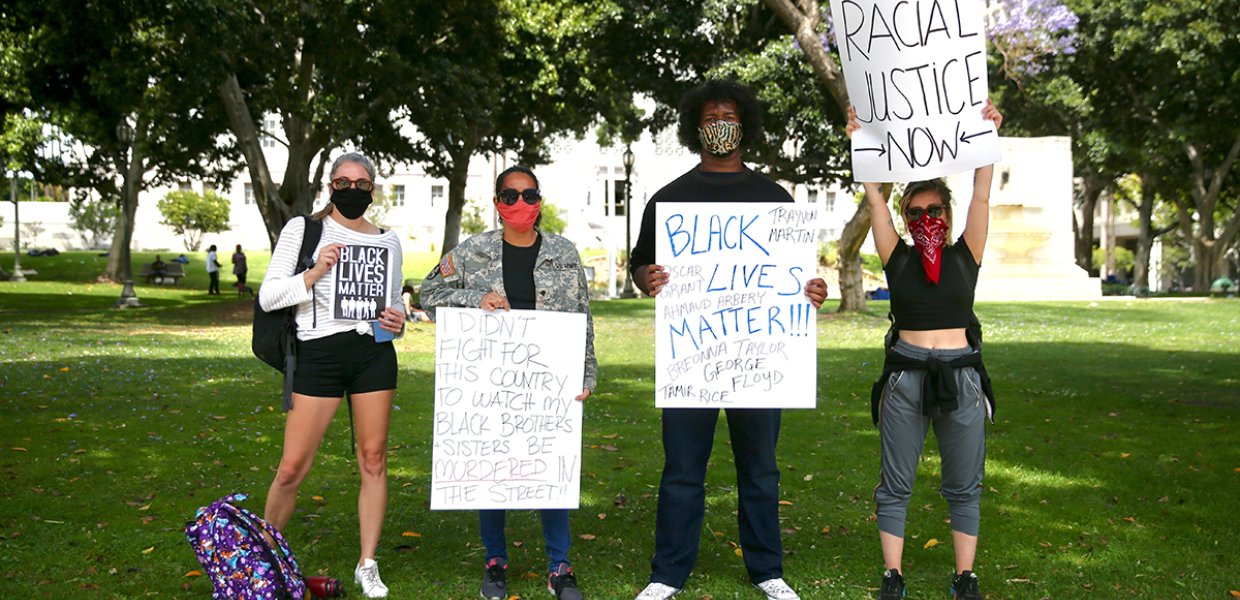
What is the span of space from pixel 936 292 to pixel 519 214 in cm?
189

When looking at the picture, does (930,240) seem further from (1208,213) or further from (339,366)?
(1208,213)

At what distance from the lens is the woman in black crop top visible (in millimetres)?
5441

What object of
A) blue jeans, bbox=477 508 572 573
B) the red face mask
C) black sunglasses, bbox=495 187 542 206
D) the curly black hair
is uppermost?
the curly black hair

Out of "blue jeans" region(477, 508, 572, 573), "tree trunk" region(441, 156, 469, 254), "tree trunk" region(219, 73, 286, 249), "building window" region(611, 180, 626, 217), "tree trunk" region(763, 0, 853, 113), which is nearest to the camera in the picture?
"blue jeans" region(477, 508, 572, 573)

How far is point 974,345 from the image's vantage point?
554 centimetres

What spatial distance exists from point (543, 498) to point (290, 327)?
4.60 feet

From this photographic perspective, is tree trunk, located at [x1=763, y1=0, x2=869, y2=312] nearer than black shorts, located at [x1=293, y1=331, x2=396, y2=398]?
No

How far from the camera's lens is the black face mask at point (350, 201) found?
560 centimetres

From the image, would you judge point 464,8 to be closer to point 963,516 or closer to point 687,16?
point 687,16

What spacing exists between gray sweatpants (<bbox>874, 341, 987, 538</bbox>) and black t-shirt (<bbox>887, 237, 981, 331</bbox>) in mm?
126


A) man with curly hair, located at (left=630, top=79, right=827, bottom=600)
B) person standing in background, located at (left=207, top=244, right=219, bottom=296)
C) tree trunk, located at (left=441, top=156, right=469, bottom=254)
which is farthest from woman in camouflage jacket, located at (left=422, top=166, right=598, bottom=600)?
person standing in background, located at (left=207, top=244, right=219, bottom=296)

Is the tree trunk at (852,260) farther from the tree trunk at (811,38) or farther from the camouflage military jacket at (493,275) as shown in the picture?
the camouflage military jacket at (493,275)

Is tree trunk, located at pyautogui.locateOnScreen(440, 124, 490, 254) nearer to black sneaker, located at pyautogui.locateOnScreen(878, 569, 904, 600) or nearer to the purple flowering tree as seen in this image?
the purple flowering tree

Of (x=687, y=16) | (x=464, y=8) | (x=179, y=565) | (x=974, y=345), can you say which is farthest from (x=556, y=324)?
(x=687, y=16)
